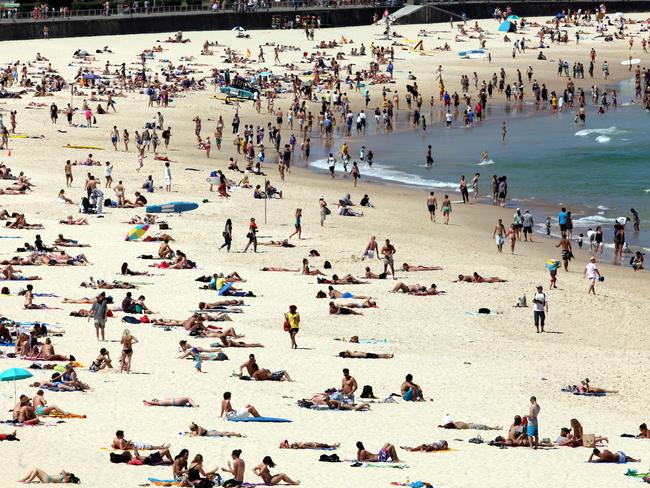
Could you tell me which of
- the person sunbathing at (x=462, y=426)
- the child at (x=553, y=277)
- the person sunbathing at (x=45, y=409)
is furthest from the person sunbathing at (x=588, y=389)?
the person sunbathing at (x=45, y=409)

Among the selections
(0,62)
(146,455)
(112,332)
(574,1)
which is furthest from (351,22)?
(146,455)

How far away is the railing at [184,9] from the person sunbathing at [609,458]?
195ft

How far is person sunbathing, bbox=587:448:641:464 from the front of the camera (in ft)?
64.0

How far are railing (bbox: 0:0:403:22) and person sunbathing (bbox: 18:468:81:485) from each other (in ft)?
195

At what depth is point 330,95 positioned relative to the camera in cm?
6356

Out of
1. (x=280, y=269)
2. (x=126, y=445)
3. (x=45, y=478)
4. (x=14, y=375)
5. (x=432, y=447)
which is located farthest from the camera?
(x=280, y=269)

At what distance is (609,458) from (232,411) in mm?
5480

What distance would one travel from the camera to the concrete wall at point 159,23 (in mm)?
73375

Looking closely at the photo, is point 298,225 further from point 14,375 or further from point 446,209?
point 14,375

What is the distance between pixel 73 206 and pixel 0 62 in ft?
96.2

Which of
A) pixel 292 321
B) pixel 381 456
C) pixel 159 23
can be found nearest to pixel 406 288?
pixel 292 321

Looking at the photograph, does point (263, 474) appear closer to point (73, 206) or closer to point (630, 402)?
point (630, 402)

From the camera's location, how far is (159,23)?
77.4m

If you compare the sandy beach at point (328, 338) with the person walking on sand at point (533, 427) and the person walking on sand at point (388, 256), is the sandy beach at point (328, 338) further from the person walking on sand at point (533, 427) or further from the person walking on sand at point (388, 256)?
the person walking on sand at point (388, 256)
